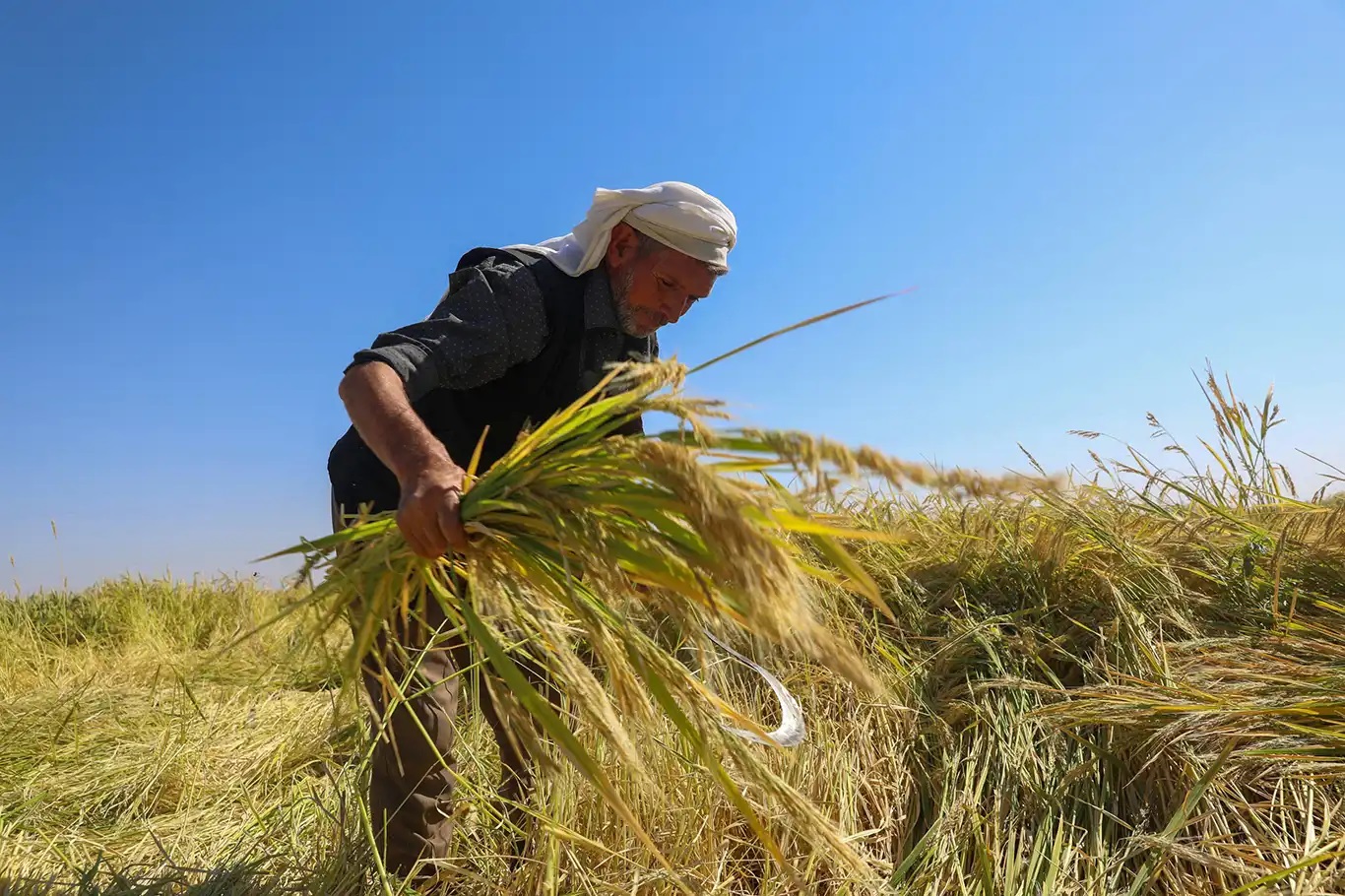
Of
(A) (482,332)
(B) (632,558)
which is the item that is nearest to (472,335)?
(A) (482,332)

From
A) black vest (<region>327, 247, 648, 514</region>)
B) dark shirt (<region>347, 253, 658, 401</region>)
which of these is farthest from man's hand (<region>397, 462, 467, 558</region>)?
black vest (<region>327, 247, 648, 514</region>)

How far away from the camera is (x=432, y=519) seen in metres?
1.18

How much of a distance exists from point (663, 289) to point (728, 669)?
121 cm

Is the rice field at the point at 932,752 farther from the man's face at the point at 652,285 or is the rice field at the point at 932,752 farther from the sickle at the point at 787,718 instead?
the man's face at the point at 652,285

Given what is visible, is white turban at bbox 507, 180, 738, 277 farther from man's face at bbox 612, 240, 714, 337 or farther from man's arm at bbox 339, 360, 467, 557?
man's arm at bbox 339, 360, 467, 557

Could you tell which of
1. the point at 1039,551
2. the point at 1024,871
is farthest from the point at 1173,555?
the point at 1024,871

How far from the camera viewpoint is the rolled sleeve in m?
1.60

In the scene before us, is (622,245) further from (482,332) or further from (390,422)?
(390,422)

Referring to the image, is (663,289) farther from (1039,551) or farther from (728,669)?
(1039,551)

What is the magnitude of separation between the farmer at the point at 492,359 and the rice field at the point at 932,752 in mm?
116

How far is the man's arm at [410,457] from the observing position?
1.18 m

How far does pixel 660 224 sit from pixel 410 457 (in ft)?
3.54

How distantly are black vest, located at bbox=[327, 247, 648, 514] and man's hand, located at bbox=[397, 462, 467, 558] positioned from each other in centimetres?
75

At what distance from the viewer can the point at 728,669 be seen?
8.26ft
